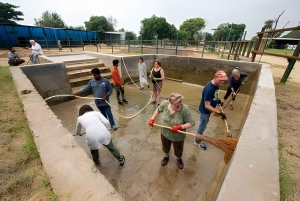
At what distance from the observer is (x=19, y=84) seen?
4.07m

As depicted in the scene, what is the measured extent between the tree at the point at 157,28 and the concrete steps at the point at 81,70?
33.3 metres

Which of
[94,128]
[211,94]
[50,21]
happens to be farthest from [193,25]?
[94,128]

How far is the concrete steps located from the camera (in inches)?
301

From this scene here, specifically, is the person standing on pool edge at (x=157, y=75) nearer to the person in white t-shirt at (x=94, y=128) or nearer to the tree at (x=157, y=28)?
the person in white t-shirt at (x=94, y=128)

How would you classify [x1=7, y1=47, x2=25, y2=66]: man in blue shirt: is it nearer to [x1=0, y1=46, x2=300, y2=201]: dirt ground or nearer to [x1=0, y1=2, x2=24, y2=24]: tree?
[x1=0, y1=46, x2=300, y2=201]: dirt ground

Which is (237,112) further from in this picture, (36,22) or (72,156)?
(36,22)

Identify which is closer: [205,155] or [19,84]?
[205,155]

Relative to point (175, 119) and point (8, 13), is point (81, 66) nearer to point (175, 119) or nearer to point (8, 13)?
point (175, 119)

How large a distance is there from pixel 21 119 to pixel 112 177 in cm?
223

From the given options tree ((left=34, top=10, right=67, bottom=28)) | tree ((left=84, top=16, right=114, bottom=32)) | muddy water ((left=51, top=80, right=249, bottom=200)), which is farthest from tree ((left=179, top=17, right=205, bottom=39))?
muddy water ((left=51, top=80, right=249, bottom=200))

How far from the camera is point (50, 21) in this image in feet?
154

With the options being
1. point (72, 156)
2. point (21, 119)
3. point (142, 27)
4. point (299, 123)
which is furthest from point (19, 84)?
point (142, 27)

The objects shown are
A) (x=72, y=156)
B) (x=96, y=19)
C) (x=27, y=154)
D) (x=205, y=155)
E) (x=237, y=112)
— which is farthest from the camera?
(x=96, y=19)

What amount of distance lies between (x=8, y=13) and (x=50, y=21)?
19.7m
